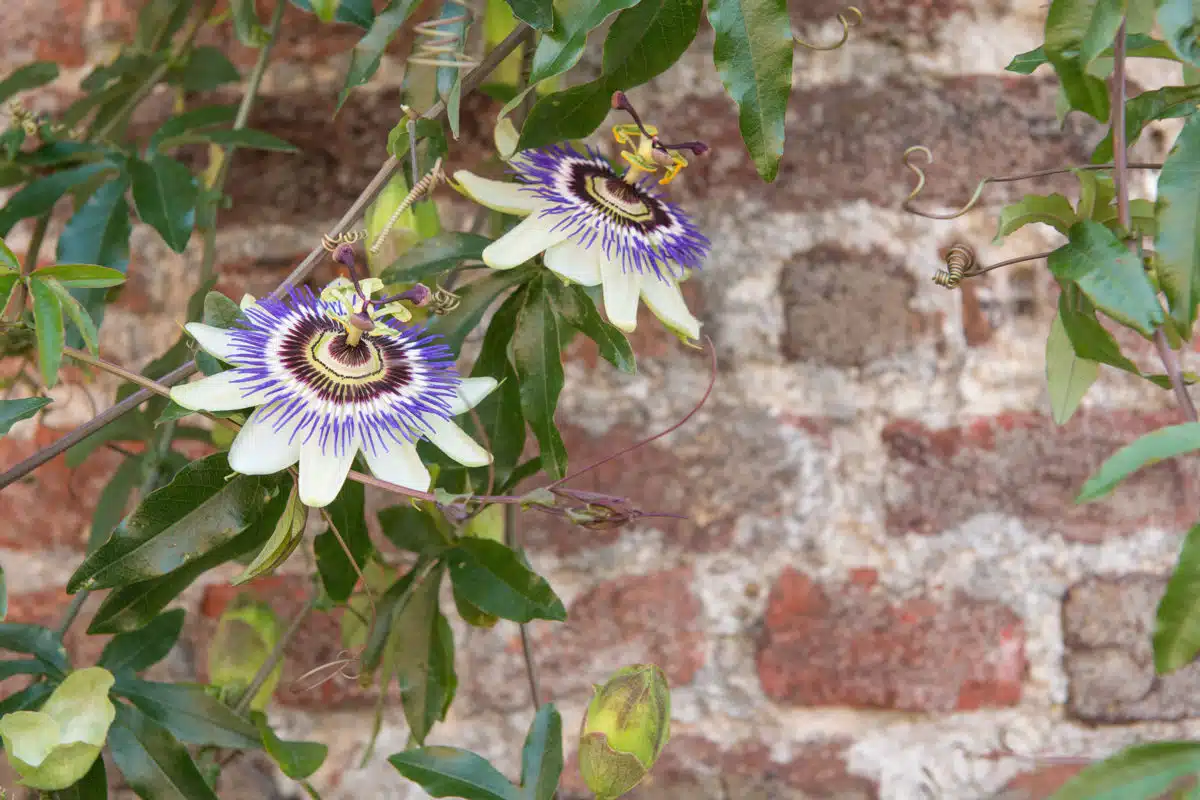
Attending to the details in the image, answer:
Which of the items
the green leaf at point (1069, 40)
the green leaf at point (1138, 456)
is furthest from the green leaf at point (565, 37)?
the green leaf at point (1138, 456)

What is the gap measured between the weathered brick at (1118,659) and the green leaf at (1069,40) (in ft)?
1.67

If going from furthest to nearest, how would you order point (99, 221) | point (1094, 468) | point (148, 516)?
point (1094, 468) → point (99, 221) → point (148, 516)

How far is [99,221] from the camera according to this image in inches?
31.6

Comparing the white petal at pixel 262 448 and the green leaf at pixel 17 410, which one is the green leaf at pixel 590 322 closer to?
the white petal at pixel 262 448

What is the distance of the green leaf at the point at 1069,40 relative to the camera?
0.53 m

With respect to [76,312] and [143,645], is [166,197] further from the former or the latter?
[143,645]

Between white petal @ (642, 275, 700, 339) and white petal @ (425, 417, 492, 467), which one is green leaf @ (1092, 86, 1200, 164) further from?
white petal @ (425, 417, 492, 467)

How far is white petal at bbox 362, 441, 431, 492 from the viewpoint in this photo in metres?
0.60

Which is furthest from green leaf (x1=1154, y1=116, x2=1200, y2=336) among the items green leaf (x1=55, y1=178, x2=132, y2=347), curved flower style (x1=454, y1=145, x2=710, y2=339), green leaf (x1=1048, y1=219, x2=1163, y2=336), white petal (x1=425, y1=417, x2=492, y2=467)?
green leaf (x1=55, y1=178, x2=132, y2=347)

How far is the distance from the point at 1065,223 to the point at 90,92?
31.6 inches

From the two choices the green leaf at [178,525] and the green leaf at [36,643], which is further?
the green leaf at [36,643]

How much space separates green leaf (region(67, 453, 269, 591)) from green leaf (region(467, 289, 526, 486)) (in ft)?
0.53

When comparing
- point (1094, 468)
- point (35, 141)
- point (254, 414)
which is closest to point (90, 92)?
point (35, 141)

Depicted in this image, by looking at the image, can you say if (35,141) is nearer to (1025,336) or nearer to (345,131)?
(345,131)
